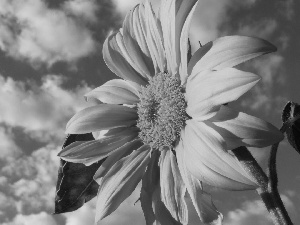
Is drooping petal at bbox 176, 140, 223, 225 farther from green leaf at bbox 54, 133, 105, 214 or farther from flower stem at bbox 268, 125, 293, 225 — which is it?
green leaf at bbox 54, 133, 105, 214

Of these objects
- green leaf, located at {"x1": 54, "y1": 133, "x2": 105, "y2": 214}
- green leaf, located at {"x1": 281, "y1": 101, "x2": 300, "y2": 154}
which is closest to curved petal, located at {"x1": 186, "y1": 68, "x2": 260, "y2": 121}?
green leaf, located at {"x1": 281, "y1": 101, "x2": 300, "y2": 154}

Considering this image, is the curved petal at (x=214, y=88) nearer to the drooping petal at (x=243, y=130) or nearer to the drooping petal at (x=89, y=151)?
the drooping petal at (x=243, y=130)

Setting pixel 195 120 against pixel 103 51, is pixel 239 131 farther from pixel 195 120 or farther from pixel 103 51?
pixel 103 51

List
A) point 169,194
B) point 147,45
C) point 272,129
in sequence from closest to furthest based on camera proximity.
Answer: point 272,129, point 169,194, point 147,45

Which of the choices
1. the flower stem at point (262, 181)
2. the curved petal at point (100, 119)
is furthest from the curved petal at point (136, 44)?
the flower stem at point (262, 181)

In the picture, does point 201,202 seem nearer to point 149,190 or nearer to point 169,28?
point 149,190

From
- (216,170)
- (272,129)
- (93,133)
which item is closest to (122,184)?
(93,133)
